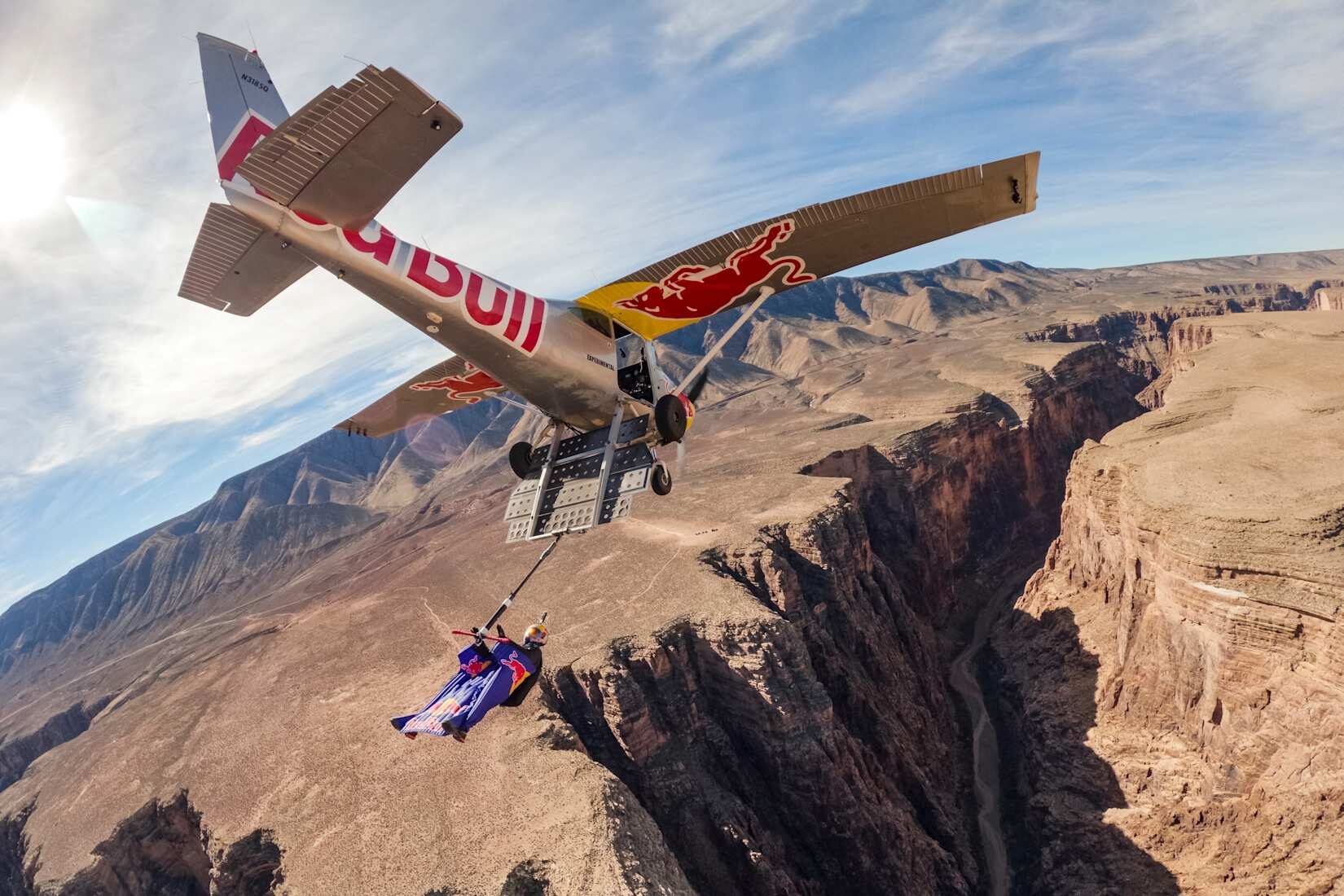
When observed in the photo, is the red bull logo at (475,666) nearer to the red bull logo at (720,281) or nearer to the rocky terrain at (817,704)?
the rocky terrain at (817,704)

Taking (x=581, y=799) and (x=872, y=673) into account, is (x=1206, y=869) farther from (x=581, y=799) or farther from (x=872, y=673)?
(x=581, y=799)

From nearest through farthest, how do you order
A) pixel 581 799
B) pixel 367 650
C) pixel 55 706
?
pixel 581 799 → pixel 367 650 → pixel 55 706

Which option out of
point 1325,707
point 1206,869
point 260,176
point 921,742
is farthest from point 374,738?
point 1325,707

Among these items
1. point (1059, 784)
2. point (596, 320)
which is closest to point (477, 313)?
point (596, 320)

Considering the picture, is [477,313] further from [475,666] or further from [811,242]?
[475,666]

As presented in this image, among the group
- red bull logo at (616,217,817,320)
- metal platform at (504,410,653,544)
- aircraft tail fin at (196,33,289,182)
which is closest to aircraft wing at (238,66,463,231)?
aircraft tail fin at (196,33,289,182)

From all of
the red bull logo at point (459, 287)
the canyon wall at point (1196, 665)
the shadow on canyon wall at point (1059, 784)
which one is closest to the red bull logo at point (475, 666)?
the red bull logo at point (459, 287)

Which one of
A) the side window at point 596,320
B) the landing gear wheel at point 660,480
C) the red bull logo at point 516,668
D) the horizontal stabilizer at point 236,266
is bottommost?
the red bull logo at point 516,668
